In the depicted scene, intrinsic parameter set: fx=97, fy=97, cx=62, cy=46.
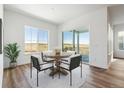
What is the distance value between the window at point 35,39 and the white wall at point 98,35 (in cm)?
263

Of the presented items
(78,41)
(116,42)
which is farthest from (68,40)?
(116,42)

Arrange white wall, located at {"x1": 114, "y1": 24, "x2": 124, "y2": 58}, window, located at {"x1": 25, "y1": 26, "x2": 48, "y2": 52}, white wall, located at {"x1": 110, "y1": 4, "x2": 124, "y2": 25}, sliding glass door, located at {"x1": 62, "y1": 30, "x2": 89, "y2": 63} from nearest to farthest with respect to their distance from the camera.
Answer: white wall, located at {"x1": 110, "y1": 4, "x2": 124, "y2": 25}
window, located at {"x1": 25, "y1": 26, "x2": 48, "y2": 52}
sliding glass door, located at {"x1": 62, "y1": 30, "x2": 89, "y2": 63}
white wall, located at {"x1": 114, "y1": 24, "x2": 124, "y2": 58}

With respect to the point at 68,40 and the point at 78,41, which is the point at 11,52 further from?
the point at 78,41

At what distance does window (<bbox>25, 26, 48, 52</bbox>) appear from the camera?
207 inches

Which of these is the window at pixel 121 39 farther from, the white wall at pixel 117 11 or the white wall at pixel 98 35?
the white wall at pixel 98 35

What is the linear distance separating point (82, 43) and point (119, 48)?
328 centimetres

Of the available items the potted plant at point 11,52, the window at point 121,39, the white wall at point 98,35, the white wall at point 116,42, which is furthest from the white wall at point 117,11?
the potted plant at point 11,52

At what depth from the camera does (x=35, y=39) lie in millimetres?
5688

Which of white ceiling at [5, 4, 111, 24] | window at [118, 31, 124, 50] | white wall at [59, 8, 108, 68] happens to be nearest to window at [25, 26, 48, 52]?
white ceiling at [5, 4, 111, 24]

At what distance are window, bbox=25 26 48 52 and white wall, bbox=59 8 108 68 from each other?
2627mm

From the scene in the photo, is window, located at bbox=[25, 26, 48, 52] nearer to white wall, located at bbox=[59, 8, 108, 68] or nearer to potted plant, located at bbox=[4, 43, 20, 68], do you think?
potted plant, located at bbox=[4, 43, 20, 68]

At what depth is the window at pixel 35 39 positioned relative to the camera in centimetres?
525

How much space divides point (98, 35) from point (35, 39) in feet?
11.4
